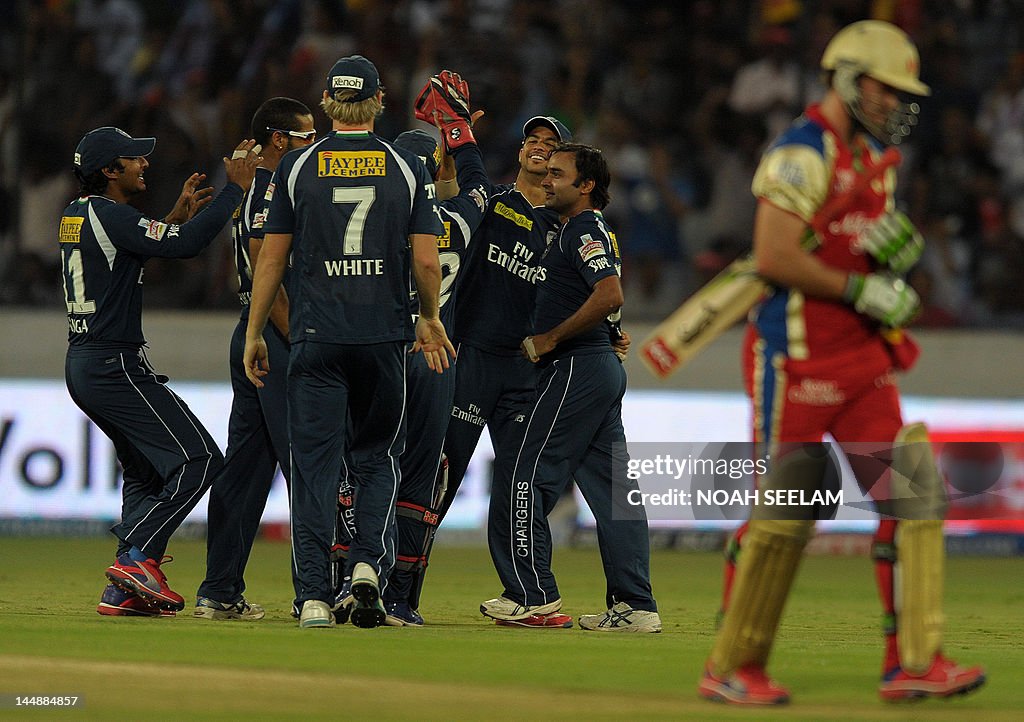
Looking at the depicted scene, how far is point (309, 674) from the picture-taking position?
5609 mm

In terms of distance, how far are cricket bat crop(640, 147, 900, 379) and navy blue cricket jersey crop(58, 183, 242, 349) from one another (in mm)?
3161

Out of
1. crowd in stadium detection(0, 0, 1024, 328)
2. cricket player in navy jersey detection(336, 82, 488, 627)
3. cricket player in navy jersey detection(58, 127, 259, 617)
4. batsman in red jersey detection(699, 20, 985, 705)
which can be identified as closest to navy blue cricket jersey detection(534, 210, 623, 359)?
cricket player in navy jersey detection(336, 82, 488, 627)

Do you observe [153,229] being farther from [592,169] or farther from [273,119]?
[592,169]

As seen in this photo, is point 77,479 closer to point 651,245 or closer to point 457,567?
point 457,567

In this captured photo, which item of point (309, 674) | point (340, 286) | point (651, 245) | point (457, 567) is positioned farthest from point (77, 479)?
point (309, 674)

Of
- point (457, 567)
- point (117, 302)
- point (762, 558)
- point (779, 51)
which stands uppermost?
point (779, 51)

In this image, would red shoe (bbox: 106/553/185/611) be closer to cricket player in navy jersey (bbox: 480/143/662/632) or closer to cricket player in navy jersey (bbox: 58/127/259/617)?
cricket player in navy jersey (bbox: 58/127/259/617)

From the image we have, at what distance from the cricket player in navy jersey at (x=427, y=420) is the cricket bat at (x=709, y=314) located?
234 cm

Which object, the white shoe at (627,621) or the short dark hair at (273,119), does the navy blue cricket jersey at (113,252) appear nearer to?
the short dark hair at (273,119)

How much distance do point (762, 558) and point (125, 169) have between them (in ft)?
13.8

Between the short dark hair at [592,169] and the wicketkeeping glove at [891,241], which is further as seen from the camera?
the short dark hair at [592,169]

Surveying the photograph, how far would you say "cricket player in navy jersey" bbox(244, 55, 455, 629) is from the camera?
6992mm

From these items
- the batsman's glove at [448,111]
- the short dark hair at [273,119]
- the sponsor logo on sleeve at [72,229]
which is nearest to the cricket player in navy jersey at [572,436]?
the batsman's glove at [448,111]

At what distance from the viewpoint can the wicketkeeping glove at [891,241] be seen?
5.27 meters
